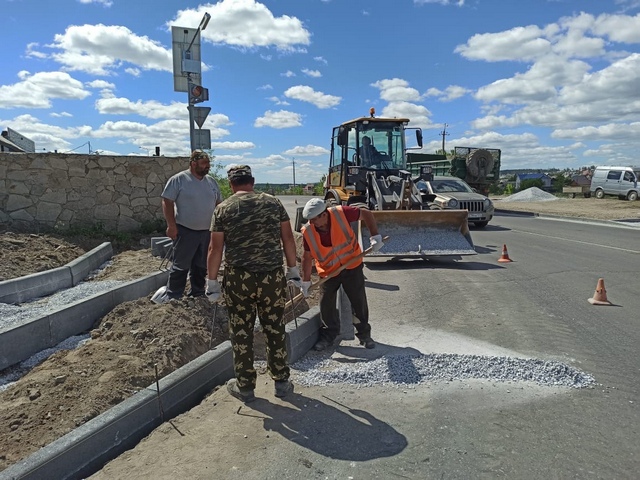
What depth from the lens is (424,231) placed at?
9953 millimetres

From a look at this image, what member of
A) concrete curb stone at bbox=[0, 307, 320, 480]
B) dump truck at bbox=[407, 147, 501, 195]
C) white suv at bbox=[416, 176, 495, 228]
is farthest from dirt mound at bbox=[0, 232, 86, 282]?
dump truck at bbox=[407, 147, 501, 195]

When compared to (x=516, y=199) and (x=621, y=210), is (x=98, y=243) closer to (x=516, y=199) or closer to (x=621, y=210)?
(x=621, y=210)

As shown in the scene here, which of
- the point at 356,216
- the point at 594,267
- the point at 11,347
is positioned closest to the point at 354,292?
the point at 356,216

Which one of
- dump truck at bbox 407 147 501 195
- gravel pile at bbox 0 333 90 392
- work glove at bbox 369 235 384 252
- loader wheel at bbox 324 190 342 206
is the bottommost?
gravel pile at bbox 0 333 90 392

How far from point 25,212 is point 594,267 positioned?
11430 mm

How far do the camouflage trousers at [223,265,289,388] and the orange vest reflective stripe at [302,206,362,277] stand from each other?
107 centimetres

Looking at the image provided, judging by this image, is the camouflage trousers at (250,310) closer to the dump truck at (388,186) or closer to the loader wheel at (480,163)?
the dump truck at (388,186)

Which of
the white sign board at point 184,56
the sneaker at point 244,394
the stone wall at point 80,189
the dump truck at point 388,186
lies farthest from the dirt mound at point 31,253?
the dump truck at point 388,186

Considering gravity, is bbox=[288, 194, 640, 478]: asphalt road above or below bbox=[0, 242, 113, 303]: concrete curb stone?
below

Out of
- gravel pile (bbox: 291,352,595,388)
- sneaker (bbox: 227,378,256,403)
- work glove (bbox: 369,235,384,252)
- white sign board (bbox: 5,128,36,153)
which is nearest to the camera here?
sneaker (bbox: 227,378,256,403)

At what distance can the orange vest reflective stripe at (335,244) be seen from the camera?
495cm

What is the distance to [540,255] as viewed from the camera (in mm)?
10992

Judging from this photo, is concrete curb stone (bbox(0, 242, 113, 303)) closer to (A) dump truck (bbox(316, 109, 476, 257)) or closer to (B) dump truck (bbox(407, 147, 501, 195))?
(A) dump truck (bbox(316, 109, 476, 257))

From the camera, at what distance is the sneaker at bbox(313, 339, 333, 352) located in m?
5.19
